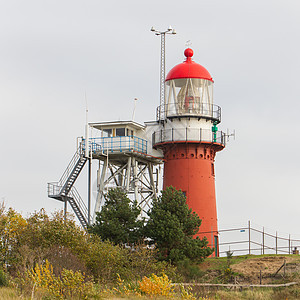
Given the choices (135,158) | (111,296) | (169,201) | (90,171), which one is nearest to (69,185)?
(90,171)

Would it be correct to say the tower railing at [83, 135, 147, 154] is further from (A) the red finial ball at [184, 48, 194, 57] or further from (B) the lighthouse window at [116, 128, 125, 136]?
(A) the red finial ball at [184, 48, 194, 57]

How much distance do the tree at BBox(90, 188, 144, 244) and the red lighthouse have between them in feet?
Answer: 20.8

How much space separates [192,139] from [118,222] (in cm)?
1072

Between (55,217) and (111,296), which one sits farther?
(55,217)

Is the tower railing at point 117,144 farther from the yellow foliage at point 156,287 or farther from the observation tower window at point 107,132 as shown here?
the yellow foliage at point 156,287

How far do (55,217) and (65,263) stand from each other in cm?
595

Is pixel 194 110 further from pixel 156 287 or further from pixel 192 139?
pixel 156 287

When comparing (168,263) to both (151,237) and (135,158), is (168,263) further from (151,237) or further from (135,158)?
(135,158)

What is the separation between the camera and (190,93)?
2242 inches

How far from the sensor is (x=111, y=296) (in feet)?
108

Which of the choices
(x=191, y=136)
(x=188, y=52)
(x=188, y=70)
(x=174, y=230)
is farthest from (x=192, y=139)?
(x=174, y=230)

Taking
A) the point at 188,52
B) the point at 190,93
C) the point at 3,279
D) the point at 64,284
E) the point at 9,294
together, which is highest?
the point at 188,52

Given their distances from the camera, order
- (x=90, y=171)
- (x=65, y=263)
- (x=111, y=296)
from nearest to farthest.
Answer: (x=111, y=296), (x=65, y=263), (x=90, y=171)

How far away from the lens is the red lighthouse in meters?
55.1
